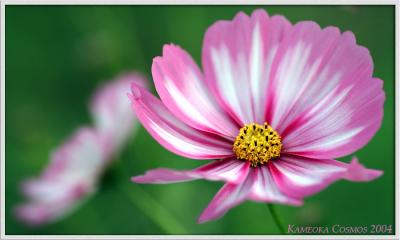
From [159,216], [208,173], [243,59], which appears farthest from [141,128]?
[208,173]

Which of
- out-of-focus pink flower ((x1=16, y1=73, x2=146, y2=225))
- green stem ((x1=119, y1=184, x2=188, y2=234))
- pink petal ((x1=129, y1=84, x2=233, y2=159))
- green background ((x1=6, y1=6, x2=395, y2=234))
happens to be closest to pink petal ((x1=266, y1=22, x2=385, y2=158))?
pink petal ((x1=129, y1=84, x2=233, y2=159))

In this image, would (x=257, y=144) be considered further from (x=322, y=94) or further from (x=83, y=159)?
(x=83, y=159)

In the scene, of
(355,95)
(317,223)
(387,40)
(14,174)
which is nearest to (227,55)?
(355,95)

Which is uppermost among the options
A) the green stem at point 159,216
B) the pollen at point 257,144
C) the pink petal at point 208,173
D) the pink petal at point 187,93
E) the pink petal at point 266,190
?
the pink petal at point 187,93

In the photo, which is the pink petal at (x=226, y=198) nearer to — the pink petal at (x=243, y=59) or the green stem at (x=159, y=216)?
the pink petal at (x=243, y=59)

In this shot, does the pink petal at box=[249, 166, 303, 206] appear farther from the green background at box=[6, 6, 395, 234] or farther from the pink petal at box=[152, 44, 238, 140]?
the green background at box=[6, 6, 395, 234]

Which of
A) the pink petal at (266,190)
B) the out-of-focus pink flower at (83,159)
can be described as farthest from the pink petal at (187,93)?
the out-of-focus pink flower at (83,159)

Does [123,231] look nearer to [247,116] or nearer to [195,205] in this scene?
[195,205]

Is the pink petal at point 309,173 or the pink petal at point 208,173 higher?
the pink petal at point 208,173
